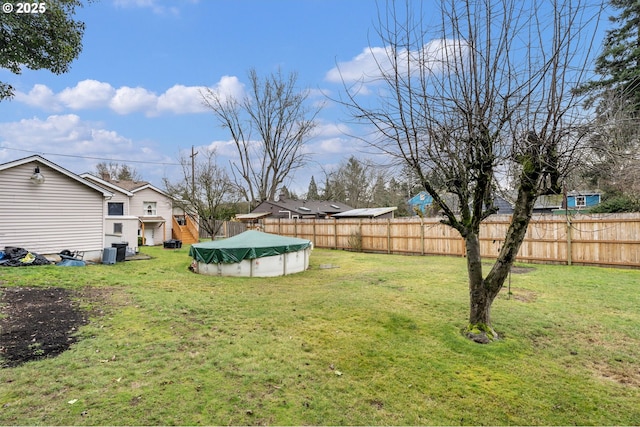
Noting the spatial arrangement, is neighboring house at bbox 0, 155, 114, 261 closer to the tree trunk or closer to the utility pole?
the utility pole

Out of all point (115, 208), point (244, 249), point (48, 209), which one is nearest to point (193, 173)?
point (115, 208)

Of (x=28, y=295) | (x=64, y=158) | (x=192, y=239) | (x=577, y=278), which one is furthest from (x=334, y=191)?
(x=28, y=295)

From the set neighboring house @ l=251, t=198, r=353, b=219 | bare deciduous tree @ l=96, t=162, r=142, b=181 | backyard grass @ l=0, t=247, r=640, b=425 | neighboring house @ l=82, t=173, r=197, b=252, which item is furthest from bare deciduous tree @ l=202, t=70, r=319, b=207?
backyard grass @ l=0, t=247, r=640, b=425

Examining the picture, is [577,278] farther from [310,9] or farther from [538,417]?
[310,9]

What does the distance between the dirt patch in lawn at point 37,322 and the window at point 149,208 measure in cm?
1507

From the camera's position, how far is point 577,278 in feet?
27.6

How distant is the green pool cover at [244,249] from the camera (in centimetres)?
969

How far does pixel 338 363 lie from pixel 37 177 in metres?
12.4

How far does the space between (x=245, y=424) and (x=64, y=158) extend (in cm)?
2640

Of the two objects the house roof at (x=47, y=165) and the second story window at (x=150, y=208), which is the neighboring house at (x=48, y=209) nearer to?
the house roof at (x=47, y=165)

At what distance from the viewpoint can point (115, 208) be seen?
18328 mm

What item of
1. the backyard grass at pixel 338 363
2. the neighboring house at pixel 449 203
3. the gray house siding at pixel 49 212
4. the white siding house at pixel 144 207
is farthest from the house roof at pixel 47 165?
the neighboring house at pixel 449 203

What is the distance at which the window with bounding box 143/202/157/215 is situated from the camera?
21.0 metres

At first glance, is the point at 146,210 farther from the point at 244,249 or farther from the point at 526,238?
the point at 526,238
